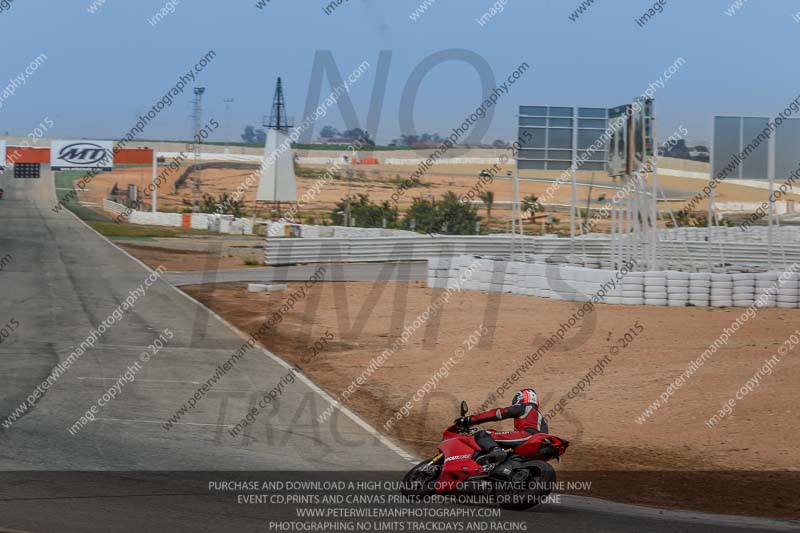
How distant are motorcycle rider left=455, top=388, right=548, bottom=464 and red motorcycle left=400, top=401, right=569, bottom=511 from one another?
2.6 inches

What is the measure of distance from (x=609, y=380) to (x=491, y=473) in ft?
27.0

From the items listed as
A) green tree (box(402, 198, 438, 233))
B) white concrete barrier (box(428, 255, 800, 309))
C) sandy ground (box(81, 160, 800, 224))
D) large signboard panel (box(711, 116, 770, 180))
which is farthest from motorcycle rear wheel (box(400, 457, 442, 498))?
sandy ground (box(81, 160, 800, 224))

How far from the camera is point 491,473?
354 inches

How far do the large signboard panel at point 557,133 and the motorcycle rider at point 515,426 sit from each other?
2288 cm

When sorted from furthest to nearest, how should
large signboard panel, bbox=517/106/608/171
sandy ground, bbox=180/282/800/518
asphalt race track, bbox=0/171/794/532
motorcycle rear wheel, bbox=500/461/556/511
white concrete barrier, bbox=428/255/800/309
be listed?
large signboard panel, bbox=517/106/608/171 < white concrete barrier, bbox=428/255/800/309 < sandy ground, bbox=180/282/800/518 < motorcycle rear wheel, bbox=500/461/556/511 < asphalt race track, bbox=0/171/794/532

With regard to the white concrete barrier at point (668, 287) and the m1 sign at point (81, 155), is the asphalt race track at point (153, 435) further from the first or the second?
the m1 sign at point (81, 155)

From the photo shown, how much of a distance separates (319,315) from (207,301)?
4201 mm

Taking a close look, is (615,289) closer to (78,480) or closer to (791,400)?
(791,400)

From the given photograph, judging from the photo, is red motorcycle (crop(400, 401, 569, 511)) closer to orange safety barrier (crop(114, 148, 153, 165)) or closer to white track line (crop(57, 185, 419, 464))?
Result: white track line (crop(57, 185, 419, 464))

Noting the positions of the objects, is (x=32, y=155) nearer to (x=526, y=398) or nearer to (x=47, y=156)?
(x=47, y=156)

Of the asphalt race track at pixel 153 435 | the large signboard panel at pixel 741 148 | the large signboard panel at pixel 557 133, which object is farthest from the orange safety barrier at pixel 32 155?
the large signboard panel at pixel 741 148

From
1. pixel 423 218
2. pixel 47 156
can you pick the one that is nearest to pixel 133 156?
pixel 47 156

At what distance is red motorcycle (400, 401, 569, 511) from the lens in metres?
8.87

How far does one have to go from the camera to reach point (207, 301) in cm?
2864
